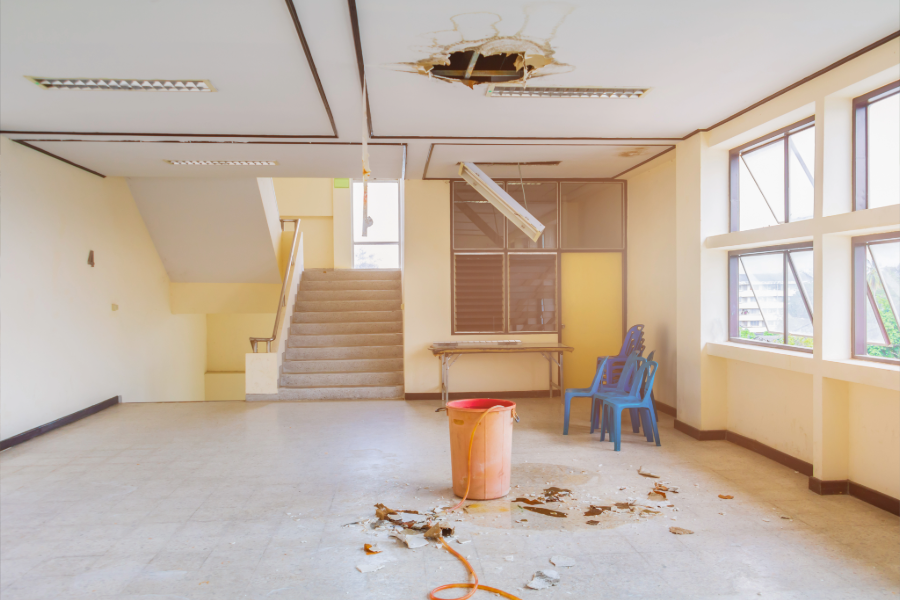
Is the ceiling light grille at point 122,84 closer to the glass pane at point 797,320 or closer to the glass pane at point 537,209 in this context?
the glass pane at point 537,209

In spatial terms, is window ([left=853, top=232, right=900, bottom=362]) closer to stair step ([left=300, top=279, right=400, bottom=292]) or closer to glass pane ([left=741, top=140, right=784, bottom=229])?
glass pane ([left=741, top=140, right=784, bottom=229])

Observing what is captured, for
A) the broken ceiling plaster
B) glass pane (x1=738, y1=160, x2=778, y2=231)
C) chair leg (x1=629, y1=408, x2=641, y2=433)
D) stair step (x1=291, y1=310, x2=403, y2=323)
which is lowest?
chair leg (x1=629, y1=408, x2=641, y2=433)

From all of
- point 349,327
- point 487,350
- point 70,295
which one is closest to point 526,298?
point 487,350

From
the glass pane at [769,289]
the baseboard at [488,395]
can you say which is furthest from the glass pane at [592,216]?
the glass pane at [769,289]

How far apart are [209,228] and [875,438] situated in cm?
833

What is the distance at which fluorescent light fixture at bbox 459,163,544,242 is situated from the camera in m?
6.38

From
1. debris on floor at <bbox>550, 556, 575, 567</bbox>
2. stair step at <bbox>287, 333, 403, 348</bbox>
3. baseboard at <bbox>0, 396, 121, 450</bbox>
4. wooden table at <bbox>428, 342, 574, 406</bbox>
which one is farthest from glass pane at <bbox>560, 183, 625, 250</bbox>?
baseboard at <bbox>0, 396, 121, 450</bbox>

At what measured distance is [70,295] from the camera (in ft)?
21.5

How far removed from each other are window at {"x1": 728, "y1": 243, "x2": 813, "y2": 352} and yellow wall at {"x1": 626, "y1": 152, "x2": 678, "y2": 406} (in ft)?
3.25

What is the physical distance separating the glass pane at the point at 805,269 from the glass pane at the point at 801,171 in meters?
0.30

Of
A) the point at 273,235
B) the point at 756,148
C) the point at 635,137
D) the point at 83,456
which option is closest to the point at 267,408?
the point at 83,456

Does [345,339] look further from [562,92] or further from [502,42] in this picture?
[502,42]

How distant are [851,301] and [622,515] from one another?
7.61 ft

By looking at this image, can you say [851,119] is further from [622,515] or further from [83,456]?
[83,456]
